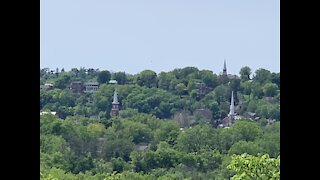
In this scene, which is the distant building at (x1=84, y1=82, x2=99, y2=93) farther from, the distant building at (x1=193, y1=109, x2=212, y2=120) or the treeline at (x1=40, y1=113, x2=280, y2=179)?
the distant building at (x1=193, y1=109, x2=212, y2=120)

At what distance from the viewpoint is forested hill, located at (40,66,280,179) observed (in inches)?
210

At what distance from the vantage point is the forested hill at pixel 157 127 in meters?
5.32

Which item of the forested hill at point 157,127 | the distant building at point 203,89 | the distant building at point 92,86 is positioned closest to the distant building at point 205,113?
the forested hill at point 157,127

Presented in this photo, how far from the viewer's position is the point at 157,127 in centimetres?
618

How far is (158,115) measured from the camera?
6000 millimetres

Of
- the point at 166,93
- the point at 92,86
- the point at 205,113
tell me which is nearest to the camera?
the point at 92,86

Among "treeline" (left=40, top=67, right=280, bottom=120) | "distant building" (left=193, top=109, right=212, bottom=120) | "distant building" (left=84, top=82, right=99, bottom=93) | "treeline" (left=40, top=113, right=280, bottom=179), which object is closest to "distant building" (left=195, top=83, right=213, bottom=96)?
"treeline" (left=40, top=67, right=280, bottom=120)

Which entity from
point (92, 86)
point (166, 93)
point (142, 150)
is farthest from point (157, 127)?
point (92, 86)

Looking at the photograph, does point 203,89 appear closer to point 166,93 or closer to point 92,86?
point 166,93

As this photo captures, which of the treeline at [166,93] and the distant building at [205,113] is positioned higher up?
the treeline at [166,93]

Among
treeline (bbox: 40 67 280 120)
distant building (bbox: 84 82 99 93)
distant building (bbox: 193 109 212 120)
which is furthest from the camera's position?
distant building (bbox: 193 109 212 120)

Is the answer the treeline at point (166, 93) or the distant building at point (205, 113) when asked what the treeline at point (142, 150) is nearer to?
the distant building at point (205, 113)

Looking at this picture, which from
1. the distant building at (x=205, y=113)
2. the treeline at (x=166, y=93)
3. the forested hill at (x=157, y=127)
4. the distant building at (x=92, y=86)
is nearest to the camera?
the treeline at (x=166, y=93)
